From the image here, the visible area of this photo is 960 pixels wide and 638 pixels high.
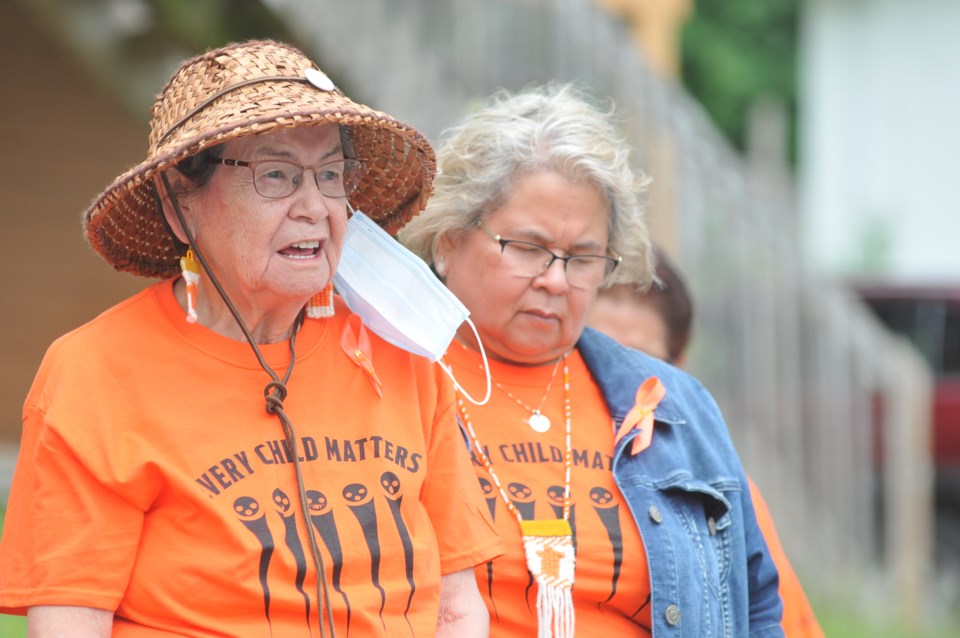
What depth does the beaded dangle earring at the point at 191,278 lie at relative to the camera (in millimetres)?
2363

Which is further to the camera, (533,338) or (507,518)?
(533,338)

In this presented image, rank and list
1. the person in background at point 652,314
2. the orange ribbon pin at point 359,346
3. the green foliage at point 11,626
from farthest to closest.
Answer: the green foliage at point 11,626 → the person in background at point 652,314 → the orange ribbon pin at point 359,346

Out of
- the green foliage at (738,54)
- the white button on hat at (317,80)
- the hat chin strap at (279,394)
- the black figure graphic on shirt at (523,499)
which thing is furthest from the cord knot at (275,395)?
the green foliage at (738,54)

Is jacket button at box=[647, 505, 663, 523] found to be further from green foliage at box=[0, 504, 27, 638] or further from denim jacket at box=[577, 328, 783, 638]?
green foliage at box=[0, 504, 27, 638]

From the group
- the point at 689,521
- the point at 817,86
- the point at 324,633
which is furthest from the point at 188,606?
the point at 817,86

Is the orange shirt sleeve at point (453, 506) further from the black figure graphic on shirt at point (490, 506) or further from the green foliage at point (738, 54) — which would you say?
the green foliage at point (738, 54)

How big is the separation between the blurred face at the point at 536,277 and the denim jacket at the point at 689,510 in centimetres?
23

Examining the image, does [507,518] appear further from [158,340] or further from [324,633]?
[158,340]

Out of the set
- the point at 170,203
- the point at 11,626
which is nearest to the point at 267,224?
the point at 170,203

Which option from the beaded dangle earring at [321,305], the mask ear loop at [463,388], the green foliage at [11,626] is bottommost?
the green foliage at [11,626]

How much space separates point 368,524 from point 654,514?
792 mm

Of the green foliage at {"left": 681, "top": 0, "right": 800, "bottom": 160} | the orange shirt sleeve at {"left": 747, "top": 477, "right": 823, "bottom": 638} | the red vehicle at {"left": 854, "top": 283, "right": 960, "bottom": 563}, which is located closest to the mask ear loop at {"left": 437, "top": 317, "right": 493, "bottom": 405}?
the orange shirt sleeve at {"left": 747, "top": 477, "right": 823, "bottom": 638}

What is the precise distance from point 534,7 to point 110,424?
5.67m

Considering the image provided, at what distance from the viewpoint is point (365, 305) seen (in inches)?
104
